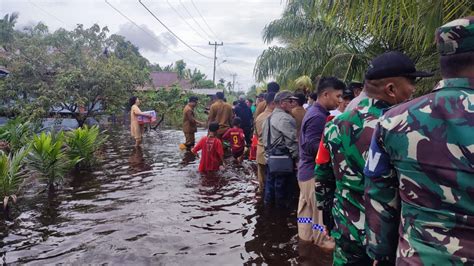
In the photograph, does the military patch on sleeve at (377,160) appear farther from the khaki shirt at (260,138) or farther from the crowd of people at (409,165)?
the khaki shirt at (260,138)

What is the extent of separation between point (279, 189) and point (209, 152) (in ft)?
9.77

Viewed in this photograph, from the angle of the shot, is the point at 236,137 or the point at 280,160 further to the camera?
the point at 236,137

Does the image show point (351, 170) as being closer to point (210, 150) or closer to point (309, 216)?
point (309, 216)

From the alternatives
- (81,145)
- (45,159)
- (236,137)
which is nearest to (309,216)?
(45,159)

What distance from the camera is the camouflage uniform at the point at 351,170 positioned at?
2006 millimetres

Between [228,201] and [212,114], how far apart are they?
3.72 metres

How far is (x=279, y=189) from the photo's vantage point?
5.03 metres

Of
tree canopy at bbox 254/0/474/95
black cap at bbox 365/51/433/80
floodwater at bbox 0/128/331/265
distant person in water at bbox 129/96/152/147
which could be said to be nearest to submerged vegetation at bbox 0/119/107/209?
floodwater at bbox 0/128/331/265

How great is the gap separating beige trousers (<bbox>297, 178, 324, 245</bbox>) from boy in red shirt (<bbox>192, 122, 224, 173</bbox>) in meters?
3.70

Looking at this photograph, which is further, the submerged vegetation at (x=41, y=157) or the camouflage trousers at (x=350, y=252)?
the submerged vegetation at (x=41, y=157)

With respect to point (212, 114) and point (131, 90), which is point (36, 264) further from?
point (131, 90)

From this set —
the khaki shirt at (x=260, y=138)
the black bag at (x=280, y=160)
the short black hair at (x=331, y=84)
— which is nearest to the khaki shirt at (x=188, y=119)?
the khaki shirt at (x=260, y=138)

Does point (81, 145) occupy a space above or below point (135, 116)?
below

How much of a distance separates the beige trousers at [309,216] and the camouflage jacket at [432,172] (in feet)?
7.75
